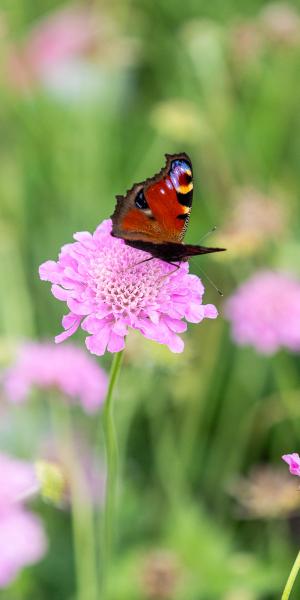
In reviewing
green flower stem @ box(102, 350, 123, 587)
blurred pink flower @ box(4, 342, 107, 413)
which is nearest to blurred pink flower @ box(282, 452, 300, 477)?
green flower stem @ box(102, 350, 123, 587)

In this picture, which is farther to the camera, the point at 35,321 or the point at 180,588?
the point at 35,321

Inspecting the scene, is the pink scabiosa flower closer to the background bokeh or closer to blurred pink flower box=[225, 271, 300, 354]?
the background bokeh

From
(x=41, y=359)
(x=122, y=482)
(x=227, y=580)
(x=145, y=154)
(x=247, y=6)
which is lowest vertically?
(x=227, y=580)

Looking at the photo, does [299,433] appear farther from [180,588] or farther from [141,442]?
[180,588]

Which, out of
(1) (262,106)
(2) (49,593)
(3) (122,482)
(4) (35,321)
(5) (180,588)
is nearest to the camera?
(5) (180,588)

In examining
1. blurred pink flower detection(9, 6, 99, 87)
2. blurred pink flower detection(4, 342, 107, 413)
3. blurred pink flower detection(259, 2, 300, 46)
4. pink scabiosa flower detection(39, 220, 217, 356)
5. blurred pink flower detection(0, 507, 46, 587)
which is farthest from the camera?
blurred pink flower detection(9, 6, 99, 87)

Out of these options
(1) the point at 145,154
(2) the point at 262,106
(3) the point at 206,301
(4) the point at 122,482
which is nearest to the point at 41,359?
(4) the point at 122,482

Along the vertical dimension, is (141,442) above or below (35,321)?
below
